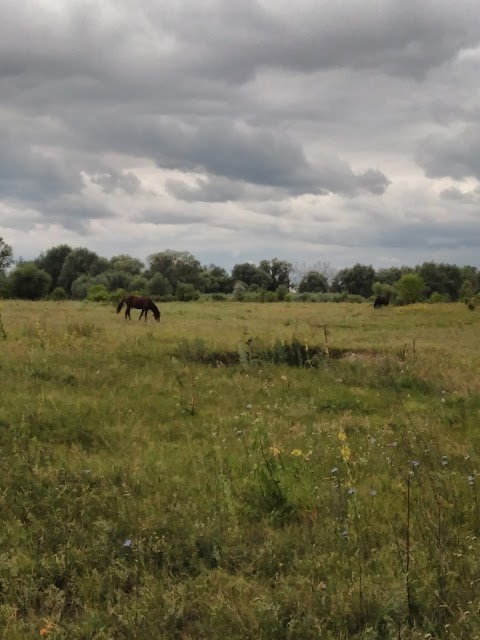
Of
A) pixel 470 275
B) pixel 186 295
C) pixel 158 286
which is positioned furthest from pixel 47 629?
pixel 470 275

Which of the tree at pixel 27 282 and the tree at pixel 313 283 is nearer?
the tree at pixel 27 282

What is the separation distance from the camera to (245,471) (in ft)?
20.3

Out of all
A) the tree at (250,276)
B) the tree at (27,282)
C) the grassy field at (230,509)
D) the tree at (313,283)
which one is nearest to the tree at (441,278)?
the tree at (313,283)

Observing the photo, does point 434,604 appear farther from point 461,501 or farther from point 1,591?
point 1,591

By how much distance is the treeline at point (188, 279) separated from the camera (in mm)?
79125

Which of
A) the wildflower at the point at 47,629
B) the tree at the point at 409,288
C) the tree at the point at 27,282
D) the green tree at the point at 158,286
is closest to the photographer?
the wildflower at the point at 47,629

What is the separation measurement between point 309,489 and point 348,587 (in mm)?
1658

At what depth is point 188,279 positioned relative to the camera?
4451 inches

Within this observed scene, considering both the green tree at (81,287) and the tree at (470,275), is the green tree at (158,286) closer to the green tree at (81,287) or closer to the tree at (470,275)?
the green tree at (81,287)

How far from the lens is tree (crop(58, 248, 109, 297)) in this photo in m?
105

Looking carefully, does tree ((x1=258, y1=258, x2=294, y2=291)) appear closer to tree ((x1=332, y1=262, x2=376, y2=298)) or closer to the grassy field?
tree ((x1=332, y1=262, x2=376, y2=298))

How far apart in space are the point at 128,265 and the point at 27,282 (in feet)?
111

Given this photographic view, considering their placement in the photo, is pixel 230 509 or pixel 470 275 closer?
pixel 230 509

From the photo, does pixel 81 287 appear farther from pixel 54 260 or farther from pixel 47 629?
pixel 47 629
